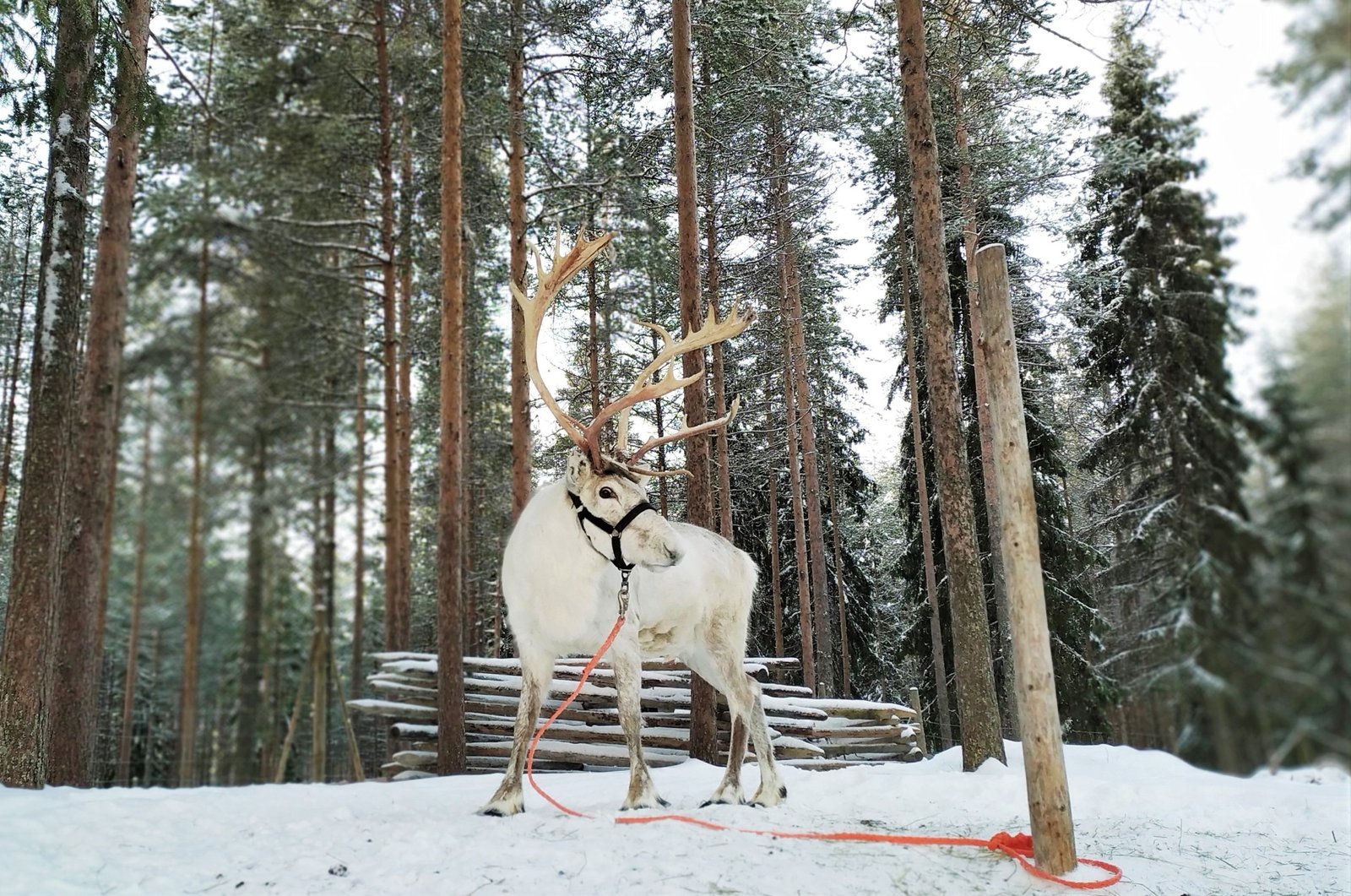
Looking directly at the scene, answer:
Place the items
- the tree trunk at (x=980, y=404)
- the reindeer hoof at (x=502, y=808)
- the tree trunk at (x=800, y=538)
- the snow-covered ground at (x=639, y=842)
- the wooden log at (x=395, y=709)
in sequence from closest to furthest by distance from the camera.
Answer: the snow-covered ground at (x=639, y=842) < the reindeer hoof at (x=502, y=808) < the wooden log at (x=395, y=709) < the tree trunk at (x=980, y=404) < the tree trunk at (x=800, y=538)

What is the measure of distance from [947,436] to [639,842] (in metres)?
4.52

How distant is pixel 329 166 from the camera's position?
1336 cm

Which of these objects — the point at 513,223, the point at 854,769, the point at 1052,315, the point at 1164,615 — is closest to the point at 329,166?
the point at 513,223

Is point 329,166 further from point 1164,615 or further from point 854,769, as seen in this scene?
point 1164,615

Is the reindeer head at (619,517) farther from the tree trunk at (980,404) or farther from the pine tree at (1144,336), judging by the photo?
the tree trunk at (980,404)

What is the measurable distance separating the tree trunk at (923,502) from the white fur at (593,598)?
573cm

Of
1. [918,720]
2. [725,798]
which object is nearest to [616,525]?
[725,798]

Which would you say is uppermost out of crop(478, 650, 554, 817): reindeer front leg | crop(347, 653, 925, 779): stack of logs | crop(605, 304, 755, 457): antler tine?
crop(605, 304, 755, 457): antler tine

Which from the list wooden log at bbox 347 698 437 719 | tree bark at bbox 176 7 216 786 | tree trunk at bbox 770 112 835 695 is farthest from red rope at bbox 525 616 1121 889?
tree bark at bbox 176 7 216 786

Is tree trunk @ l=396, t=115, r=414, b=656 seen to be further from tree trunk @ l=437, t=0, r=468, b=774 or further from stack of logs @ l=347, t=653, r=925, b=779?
tree trunk @ l=437, t=0, r=468, b=774

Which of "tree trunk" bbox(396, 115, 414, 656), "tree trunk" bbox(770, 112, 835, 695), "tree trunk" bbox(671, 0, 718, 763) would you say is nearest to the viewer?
"tree trunk" bbox(671, 0, 718, 763)

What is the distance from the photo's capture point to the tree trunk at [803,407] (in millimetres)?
11812

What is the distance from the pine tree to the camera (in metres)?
6.23

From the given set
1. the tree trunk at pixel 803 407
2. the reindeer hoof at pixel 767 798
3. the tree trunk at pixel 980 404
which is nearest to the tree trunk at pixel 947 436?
the reindeer hoof at pixel 767 798
